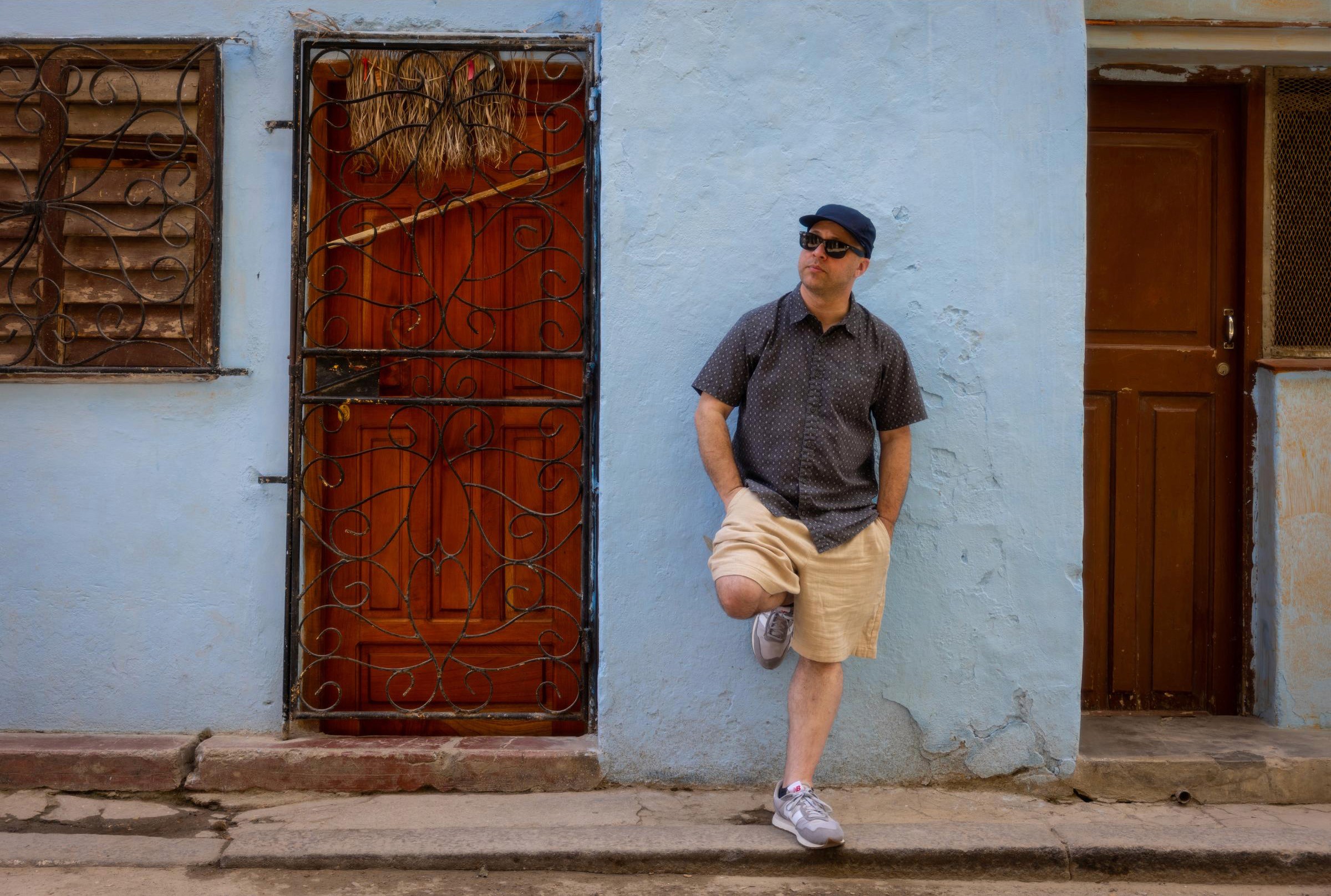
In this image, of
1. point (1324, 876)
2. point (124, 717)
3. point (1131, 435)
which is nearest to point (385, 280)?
point (124, 717)

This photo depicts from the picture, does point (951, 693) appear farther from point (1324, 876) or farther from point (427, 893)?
point (427, 893)

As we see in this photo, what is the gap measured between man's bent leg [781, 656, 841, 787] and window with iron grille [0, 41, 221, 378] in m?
2.36

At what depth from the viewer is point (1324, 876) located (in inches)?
127

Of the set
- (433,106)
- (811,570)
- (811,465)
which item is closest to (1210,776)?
(811,570)

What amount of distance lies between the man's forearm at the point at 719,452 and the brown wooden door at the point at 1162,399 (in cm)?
167

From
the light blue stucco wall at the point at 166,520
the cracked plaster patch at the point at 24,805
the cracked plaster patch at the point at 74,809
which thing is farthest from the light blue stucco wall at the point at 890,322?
the cracked plaster patch at the point at 24,805

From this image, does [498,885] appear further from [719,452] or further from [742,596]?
[719,452]

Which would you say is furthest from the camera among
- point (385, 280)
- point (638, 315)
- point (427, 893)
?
point (385, 280)

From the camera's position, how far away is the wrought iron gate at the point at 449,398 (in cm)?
387

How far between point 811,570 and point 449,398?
146 cm

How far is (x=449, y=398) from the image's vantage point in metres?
3.84

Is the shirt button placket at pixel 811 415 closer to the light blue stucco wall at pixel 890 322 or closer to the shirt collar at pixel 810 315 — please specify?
the shirt collar at pixel 810 315

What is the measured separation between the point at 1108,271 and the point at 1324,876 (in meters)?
2.20

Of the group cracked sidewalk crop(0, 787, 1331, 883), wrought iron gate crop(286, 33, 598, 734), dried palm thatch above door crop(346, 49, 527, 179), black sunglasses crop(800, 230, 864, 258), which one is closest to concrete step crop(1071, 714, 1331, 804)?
cracked sidewalk crop(0, 787, 1331, 883)
